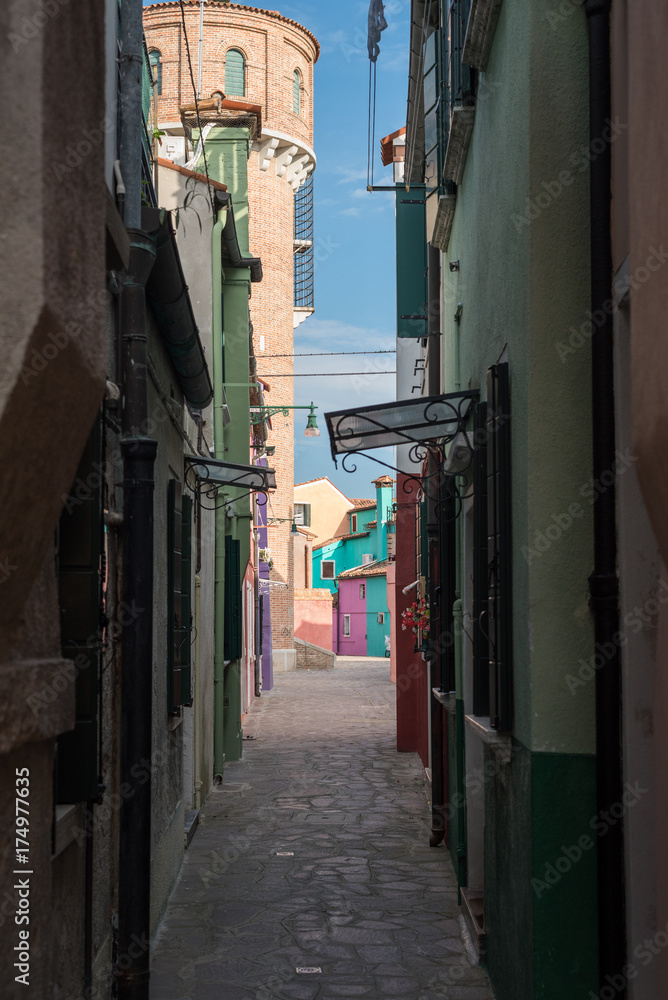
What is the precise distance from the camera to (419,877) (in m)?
8.85

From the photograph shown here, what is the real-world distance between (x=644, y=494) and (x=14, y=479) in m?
1.84

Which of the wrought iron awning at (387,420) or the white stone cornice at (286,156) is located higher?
the white stone cornice at (286,156)

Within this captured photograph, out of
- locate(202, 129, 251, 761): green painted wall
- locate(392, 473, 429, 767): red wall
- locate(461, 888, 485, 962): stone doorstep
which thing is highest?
locate(202, 129, 251, 761): green painted wall

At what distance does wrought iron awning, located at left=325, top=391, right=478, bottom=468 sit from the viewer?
7113mm

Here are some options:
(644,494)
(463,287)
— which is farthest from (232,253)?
(644,494)

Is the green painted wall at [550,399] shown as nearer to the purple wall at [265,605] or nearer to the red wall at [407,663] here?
the red wall at [407,663]

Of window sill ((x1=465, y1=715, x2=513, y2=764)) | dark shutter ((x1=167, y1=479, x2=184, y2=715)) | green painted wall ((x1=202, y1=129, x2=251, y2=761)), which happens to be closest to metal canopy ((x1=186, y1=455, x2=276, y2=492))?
dark shutter ((x1=167, y1=479, x2=184, y2=715))

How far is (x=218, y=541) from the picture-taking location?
14.1 meters

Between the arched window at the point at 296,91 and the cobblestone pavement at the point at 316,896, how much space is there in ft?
92.3

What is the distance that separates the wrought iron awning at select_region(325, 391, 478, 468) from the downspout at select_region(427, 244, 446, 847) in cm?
164

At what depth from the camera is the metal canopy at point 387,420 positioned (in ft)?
23.3

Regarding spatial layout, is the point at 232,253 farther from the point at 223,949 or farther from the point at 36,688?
the point at 36,688

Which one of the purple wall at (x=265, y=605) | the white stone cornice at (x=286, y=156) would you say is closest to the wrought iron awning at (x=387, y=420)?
the purple wall at (x=265, y=605)

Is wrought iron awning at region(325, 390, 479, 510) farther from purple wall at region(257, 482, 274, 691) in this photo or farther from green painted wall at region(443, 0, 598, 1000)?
purple wall at region(257, 482, 274, 691)
